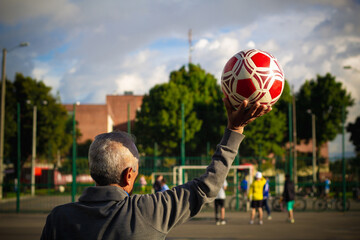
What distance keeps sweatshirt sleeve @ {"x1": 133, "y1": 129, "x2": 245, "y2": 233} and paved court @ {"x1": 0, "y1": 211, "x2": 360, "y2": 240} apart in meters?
9.48

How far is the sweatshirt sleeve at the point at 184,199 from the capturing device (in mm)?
1893

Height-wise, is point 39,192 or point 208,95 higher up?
point 208,95

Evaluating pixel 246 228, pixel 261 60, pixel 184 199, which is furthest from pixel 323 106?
pixel 184 199

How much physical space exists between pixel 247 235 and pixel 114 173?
1032 centimetres

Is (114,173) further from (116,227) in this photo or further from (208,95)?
(208,95)

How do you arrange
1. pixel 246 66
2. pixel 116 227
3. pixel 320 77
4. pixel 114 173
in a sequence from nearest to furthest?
pixel 116 227, pixel 114 173, pixel 246 66, pixel 320 77

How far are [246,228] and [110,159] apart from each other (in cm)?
1196

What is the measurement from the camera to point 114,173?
Result: 201 centimetres

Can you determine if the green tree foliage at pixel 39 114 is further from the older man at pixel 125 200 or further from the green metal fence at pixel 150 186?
the older man at pixel 125 200

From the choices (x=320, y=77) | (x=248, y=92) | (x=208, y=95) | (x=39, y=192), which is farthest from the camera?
(x=320, y=77)

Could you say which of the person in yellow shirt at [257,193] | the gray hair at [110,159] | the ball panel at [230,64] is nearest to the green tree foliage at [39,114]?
the person in yellow shirt at [257,193]

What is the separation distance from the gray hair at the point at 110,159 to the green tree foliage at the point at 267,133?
34335 mm

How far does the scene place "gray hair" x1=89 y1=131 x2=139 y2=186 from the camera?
6.63 ft

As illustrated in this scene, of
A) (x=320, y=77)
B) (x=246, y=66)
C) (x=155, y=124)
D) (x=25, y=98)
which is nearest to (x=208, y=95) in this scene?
(x=155, y=124)
